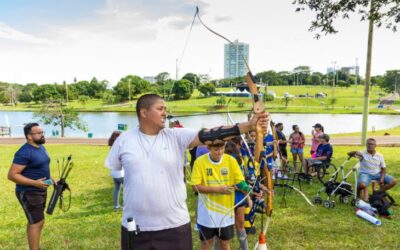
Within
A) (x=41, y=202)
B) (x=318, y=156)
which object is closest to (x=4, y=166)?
(x=41, y=202)

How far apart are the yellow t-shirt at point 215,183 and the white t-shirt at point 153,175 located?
115cm

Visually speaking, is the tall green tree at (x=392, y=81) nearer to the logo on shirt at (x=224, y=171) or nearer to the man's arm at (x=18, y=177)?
the logo on shirt at (x=224, y=171)

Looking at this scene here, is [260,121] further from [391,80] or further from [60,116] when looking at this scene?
[391,80]

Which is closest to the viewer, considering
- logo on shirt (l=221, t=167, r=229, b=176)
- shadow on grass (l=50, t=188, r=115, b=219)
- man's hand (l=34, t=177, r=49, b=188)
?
logo on shirt (l=221, t=167, r=229, b=176)

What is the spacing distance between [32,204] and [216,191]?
2368 mm

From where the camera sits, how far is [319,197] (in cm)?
702

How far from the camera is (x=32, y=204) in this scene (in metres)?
4.11

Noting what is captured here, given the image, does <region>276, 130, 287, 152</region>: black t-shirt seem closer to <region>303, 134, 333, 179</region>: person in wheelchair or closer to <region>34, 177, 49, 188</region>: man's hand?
<region>303, 134, 333, 179</region>: person in wheelchair

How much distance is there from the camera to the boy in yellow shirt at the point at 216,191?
367 centimetres

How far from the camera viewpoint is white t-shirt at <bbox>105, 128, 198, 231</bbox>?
2.43 m

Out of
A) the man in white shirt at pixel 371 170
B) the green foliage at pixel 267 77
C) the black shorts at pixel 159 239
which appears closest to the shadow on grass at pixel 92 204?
the green foliage at pixel 267 77

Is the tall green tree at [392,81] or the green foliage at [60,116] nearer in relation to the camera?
the green foliage at [60,116]

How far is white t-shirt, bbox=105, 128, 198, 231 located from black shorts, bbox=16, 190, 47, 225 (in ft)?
7.00

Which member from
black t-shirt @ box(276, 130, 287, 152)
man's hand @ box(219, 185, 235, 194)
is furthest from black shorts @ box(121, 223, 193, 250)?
black t-shirt @ box(276, 130, 287, 152)
